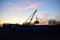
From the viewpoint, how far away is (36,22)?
19.0 metres
